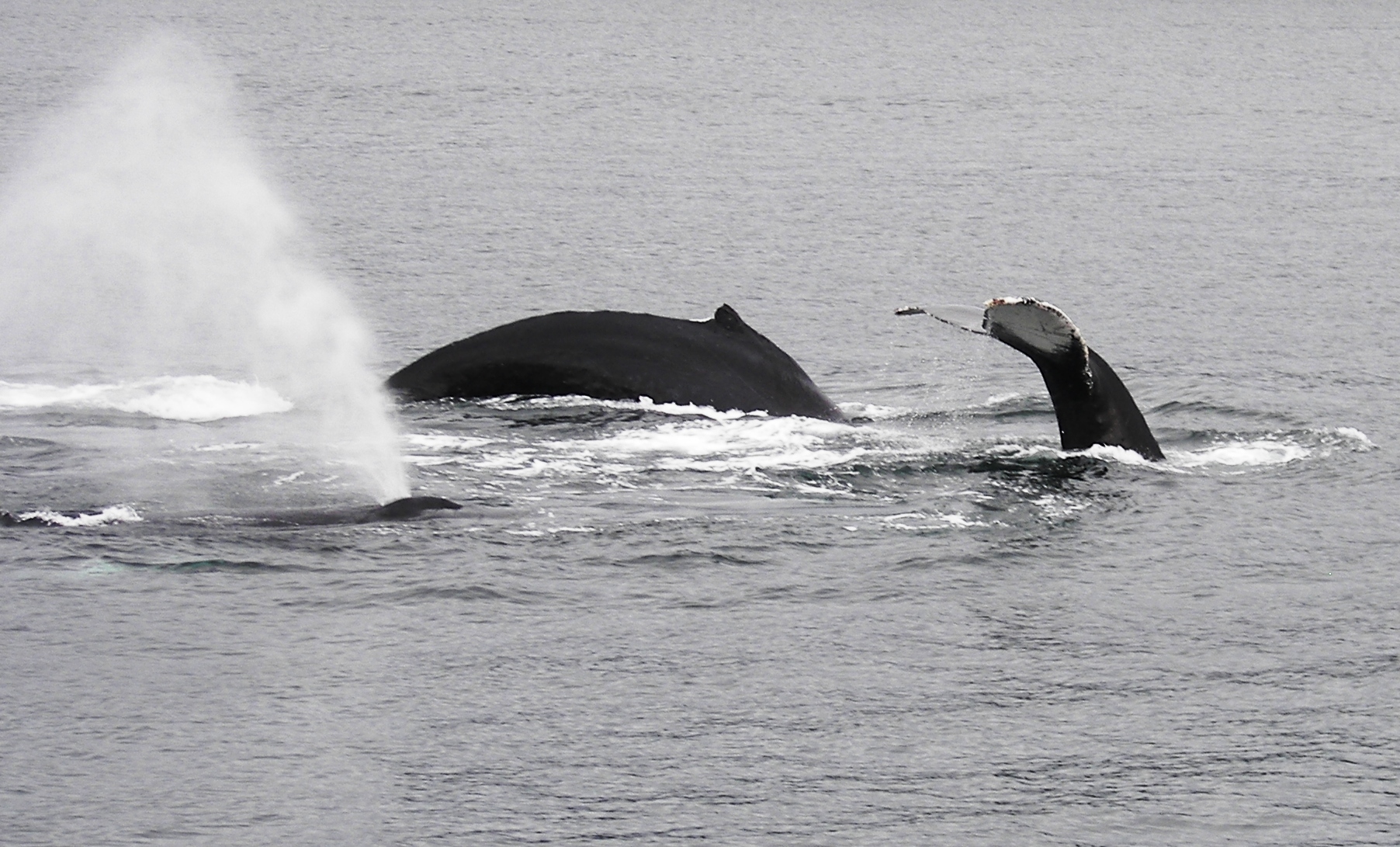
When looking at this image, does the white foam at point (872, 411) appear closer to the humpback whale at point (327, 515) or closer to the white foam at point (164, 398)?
the white foam at point (164, 398)

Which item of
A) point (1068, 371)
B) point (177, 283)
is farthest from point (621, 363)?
point (177, 283)

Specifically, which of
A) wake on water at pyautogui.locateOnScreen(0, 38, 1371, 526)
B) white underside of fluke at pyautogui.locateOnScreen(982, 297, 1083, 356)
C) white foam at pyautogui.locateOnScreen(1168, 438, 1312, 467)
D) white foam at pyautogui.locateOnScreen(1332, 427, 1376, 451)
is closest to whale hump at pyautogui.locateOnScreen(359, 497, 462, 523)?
wake on water at pyautogui.locateOnScreen(0, 38, 1371, 526)

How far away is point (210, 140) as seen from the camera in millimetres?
46781

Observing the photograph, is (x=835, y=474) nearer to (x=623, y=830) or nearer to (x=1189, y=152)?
(x=623, y=830)

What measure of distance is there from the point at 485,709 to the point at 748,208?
25841mm

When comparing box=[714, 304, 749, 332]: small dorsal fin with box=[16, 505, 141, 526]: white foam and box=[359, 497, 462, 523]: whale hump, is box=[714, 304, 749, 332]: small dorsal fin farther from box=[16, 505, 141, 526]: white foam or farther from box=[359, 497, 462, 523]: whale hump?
box=[16, 505, 141, 526]: white foam

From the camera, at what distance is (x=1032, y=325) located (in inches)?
609

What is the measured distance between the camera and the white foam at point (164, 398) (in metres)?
18.6

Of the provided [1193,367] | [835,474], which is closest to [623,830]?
[835,474]

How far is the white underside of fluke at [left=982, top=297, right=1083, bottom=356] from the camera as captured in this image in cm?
1527

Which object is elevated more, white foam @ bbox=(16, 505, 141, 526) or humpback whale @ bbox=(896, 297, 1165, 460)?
humpback whale @ bbox=(896, 297, 1165, 460)

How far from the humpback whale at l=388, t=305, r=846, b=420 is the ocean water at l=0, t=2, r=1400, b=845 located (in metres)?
0.25

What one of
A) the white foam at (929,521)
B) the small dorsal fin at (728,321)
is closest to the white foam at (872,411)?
the small dorsal fin at (728,321)

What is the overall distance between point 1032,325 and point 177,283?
52.1 ft
